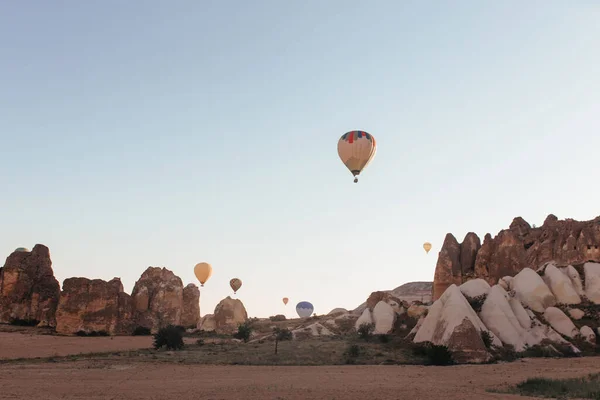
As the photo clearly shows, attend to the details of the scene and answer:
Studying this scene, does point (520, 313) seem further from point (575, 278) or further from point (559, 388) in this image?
point (559, 388)

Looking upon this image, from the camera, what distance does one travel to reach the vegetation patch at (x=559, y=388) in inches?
751

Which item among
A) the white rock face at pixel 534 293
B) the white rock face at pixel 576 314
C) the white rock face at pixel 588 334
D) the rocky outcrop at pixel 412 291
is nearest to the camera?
the white rock face at pixel 588 334

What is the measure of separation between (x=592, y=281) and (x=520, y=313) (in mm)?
10759

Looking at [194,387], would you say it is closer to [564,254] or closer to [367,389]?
[367,389]

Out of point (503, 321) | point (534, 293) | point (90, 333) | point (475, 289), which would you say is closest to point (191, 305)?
point (90, 333)

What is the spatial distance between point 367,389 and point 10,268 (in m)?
50.7

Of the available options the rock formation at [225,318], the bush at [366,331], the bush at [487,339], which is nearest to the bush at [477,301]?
the bush at [487,339]

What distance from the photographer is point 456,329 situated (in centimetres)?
3397

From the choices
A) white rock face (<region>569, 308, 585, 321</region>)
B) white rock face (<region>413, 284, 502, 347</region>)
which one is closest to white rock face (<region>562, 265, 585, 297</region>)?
white rock face (<region>569, 308, 585, 321</region>)

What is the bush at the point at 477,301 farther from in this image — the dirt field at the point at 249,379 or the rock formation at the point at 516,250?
the rock formation at the point at 516,250

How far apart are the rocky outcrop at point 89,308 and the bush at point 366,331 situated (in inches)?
1023

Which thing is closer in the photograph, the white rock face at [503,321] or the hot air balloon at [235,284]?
the white rock face at [503,321]

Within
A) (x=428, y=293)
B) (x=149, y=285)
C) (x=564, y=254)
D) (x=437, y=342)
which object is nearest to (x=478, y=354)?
(x=437, y=342)

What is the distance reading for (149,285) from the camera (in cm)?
6450
